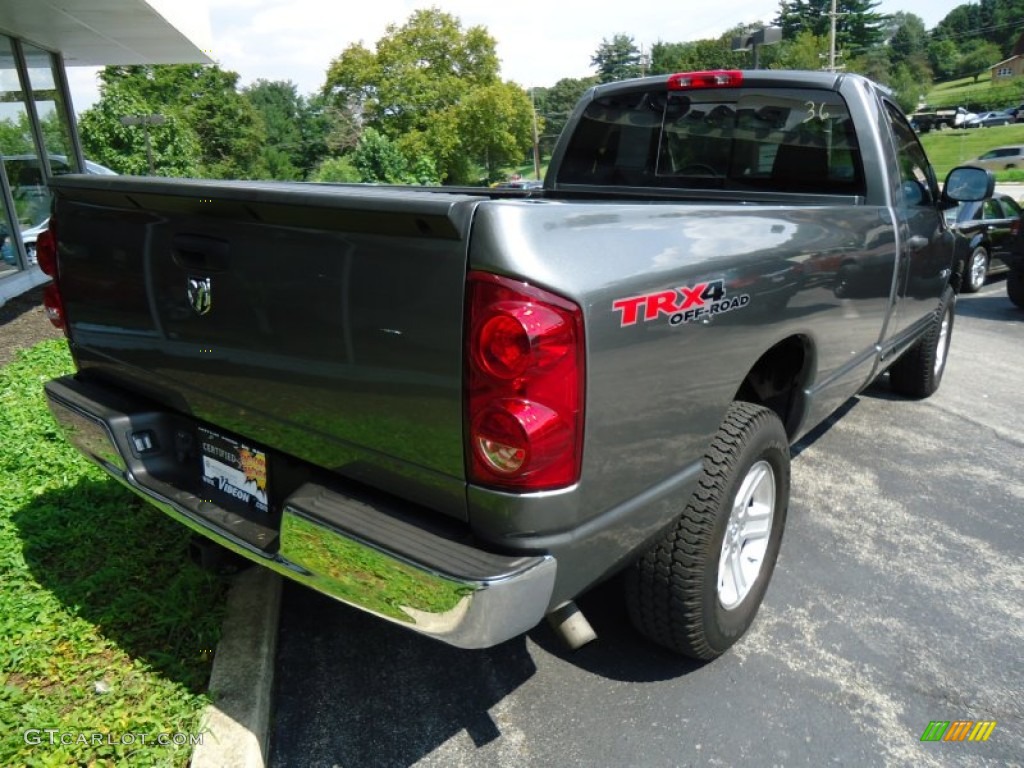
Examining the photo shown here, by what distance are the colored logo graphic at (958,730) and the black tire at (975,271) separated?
9.98 meters

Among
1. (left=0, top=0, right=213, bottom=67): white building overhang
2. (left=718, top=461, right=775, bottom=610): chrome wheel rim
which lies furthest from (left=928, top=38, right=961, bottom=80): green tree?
(left=718, top=461, right=775, bottom=610): chrome wheel rim

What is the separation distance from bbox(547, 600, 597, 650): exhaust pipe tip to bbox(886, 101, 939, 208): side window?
122 inches

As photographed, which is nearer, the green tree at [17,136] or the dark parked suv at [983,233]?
the green tree at [17,136]

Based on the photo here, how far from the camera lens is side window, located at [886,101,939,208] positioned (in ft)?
13.5

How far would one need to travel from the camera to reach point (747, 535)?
2.79m

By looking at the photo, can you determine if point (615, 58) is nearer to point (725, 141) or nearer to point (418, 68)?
point (418, 68)

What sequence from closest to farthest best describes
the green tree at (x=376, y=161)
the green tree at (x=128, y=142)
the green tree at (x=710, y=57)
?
the green tree at (x=128, y=142), the green tree at (x=376, y=161), the green tree at (x=710, y=57)

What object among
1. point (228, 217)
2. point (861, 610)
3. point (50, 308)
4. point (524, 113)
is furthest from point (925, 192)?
point (524, 113)

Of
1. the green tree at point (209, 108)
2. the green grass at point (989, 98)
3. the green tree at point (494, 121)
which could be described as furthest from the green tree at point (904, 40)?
the green tree at point (209, 108)

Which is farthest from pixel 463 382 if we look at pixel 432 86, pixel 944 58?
pixel 944 58

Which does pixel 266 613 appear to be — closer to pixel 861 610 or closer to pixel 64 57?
pixel 861 610

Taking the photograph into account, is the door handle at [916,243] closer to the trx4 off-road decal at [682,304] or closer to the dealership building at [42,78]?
the trx4 off-road decal at [682,304]

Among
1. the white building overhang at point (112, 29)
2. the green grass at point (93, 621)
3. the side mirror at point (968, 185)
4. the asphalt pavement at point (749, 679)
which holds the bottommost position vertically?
the asphalt pavement at point (749, 679)

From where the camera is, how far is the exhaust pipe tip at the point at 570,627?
212 cm
